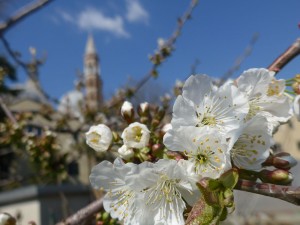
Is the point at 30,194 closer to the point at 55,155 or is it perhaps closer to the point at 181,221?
the point at 55,155

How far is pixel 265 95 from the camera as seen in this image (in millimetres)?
936

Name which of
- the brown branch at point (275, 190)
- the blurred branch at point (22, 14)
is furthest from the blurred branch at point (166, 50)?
the brown branch at point (275, 190)

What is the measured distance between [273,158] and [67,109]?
4.21 meters

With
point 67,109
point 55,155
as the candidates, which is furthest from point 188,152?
point 67,109

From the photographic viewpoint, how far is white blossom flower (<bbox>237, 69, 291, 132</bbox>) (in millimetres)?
891

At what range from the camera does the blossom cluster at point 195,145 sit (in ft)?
2.62

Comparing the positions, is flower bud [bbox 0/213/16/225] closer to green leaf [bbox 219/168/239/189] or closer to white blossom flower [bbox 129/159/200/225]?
white blossom flower [bbox 129/159/200/225]

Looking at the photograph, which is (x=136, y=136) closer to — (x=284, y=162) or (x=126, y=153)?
(x=126, y=153)

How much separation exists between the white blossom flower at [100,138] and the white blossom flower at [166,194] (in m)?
0.22

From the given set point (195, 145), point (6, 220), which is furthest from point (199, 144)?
point (6, 220)

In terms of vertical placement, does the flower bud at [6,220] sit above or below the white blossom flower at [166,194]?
below

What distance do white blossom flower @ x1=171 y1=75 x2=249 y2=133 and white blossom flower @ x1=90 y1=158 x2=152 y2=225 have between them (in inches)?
5.6

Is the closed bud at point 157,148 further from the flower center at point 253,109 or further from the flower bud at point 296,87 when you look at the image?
the flower bud at point 296,87

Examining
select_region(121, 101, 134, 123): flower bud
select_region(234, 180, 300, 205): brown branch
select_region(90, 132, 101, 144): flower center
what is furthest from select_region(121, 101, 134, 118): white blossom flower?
select_region(234, 180, 300, 205): brown branch
